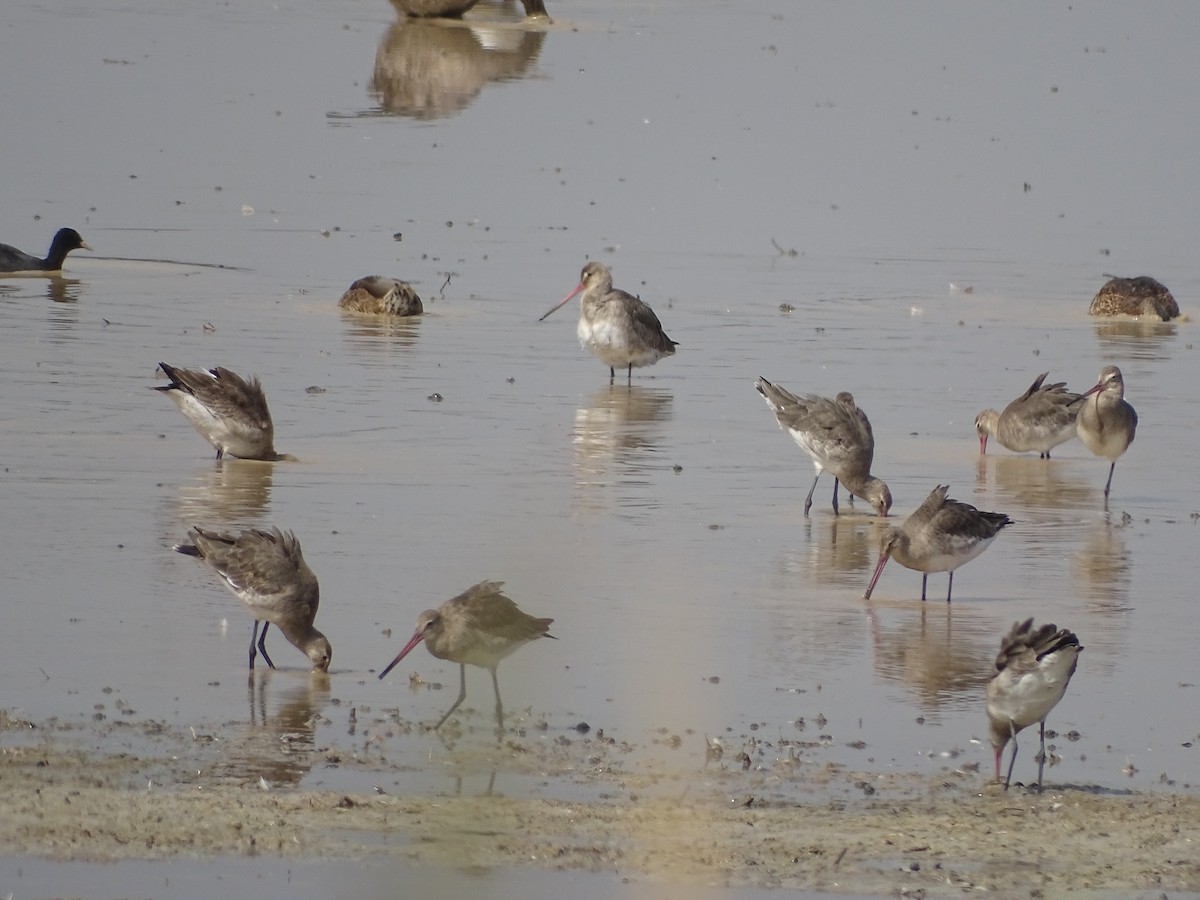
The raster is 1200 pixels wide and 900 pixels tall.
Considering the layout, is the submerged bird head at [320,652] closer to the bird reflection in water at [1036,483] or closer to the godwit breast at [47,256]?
the bird reflection in water at [1036,483]

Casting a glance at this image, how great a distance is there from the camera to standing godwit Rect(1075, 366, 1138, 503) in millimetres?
14992

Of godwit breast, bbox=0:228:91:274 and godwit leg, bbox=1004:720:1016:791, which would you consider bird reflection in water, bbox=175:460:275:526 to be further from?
godwit breast, bbox=0:228:91:274

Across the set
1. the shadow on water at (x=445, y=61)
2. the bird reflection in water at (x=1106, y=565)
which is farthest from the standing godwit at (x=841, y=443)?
the shadow on water at (x=445, y=61)

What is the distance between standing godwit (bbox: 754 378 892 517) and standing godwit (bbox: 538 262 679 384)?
133 inches

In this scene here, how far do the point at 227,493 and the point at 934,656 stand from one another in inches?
183

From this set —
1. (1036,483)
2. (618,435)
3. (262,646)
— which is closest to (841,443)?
(1036,483)

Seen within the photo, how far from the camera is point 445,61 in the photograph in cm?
3500

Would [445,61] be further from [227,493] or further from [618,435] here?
[227,493]

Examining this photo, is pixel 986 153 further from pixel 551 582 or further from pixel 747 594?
pixel 551 582

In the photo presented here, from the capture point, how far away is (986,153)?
3073 centimetres

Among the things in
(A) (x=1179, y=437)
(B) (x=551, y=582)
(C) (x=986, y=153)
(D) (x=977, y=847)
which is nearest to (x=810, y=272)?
(A) (x=1179, y=437)

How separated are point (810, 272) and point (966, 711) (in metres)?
13.0

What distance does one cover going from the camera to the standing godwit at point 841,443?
1380cm

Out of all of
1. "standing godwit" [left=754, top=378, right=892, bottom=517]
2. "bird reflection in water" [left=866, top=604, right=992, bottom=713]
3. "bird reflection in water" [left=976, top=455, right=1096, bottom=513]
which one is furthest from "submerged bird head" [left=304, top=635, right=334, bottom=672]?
"bird reflection in water" [left=976, top=455, right=1096, bottom=513]
